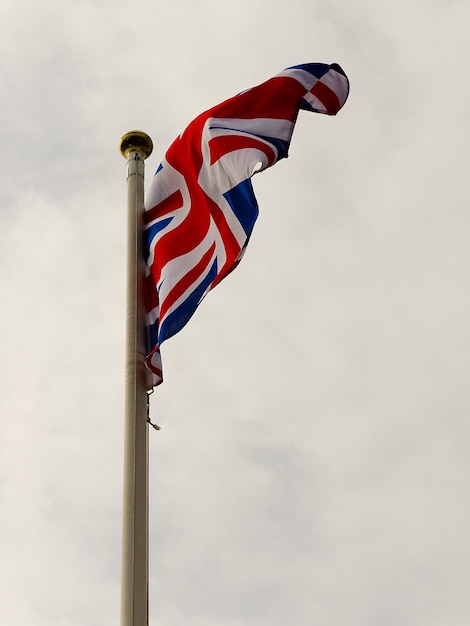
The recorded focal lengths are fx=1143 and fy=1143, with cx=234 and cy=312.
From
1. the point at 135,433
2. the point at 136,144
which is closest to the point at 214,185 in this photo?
the point at 136,144

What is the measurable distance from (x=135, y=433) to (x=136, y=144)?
170 inches

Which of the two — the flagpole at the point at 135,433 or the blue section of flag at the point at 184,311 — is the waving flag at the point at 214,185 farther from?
the flagpole at the point at 135,433

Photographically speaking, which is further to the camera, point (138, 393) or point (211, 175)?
point (211, 175)

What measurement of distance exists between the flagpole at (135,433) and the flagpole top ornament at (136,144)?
102 mm

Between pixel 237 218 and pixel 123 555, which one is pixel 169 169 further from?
pixel 123 555

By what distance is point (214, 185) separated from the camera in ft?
44.0

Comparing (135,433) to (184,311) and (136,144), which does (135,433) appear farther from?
(136,144)

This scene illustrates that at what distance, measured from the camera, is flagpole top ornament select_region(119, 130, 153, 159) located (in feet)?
46.1

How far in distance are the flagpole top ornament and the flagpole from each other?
0.10m

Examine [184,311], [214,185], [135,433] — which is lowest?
[135,433]

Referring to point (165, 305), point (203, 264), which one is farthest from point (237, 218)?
point (165, 305)

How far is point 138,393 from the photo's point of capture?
11.6 m

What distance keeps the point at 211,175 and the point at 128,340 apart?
2.56 metres

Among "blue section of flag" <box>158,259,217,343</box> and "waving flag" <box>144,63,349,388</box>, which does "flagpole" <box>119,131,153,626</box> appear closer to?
"waving flag" <box>144,63,349,388</box>
